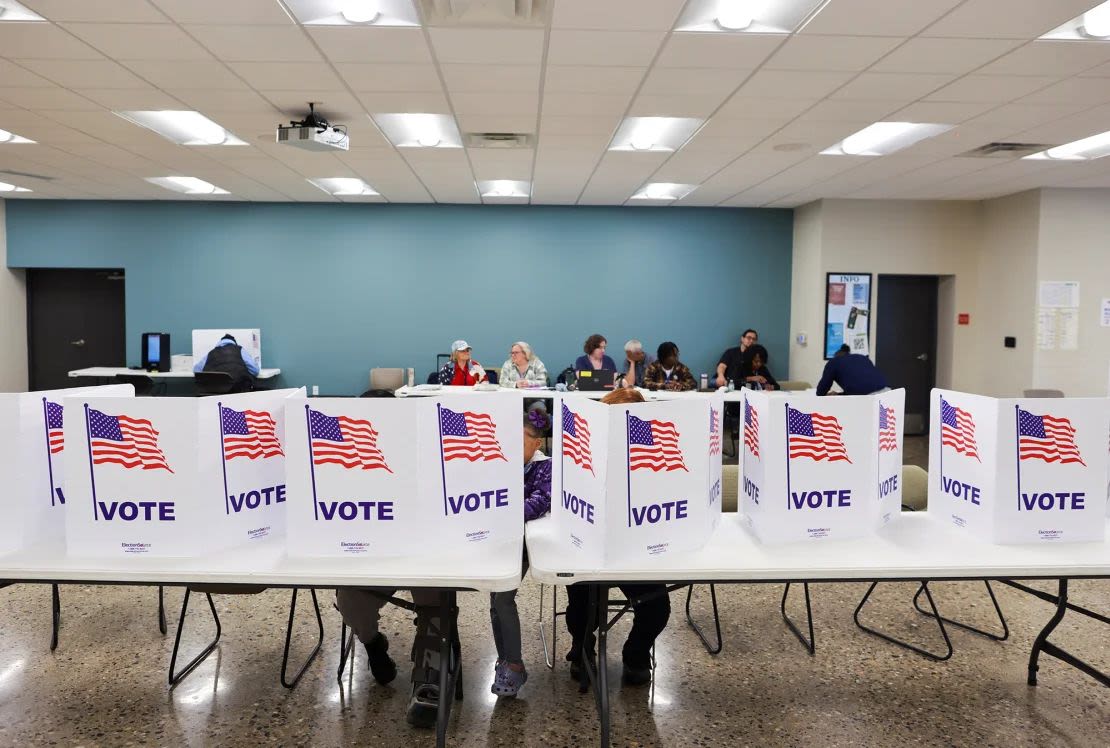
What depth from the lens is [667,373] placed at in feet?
22.3

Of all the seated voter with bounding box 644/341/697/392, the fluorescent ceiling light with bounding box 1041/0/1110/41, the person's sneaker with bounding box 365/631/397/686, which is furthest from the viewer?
the seated voter with bounding box 644/341/697/392

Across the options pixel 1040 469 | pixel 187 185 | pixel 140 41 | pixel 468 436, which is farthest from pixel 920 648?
pixel 187 185

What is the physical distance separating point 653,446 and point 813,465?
62 cm

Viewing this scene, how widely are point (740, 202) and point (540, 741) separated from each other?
7.43m

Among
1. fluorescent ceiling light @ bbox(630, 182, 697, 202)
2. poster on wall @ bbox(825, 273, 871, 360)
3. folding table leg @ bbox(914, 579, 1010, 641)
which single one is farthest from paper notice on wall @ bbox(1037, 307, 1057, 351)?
folding table leg @ bbox(914, 579, 1010, 641)

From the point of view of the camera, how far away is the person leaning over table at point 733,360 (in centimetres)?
860

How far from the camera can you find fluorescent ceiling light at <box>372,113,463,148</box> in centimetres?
502

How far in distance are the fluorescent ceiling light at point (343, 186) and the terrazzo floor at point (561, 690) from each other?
5.00 m

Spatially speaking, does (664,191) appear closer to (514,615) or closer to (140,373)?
(514,615)

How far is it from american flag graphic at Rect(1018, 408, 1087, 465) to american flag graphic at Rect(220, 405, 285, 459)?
2.60 metres

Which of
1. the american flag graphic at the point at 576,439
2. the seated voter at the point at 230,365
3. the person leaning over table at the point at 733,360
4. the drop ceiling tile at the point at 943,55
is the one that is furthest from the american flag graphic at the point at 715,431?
the seated voter at the point at 230,365

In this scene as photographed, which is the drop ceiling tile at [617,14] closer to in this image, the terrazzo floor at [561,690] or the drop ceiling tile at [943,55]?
the drop ceiling tile at [943,55]

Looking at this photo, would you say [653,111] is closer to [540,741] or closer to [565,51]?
[565,51]

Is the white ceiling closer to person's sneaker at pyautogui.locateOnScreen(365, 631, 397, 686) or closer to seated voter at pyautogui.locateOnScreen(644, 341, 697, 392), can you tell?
seated voter at pyautogui.locateOnScreen(644, 341, 697, 392)
